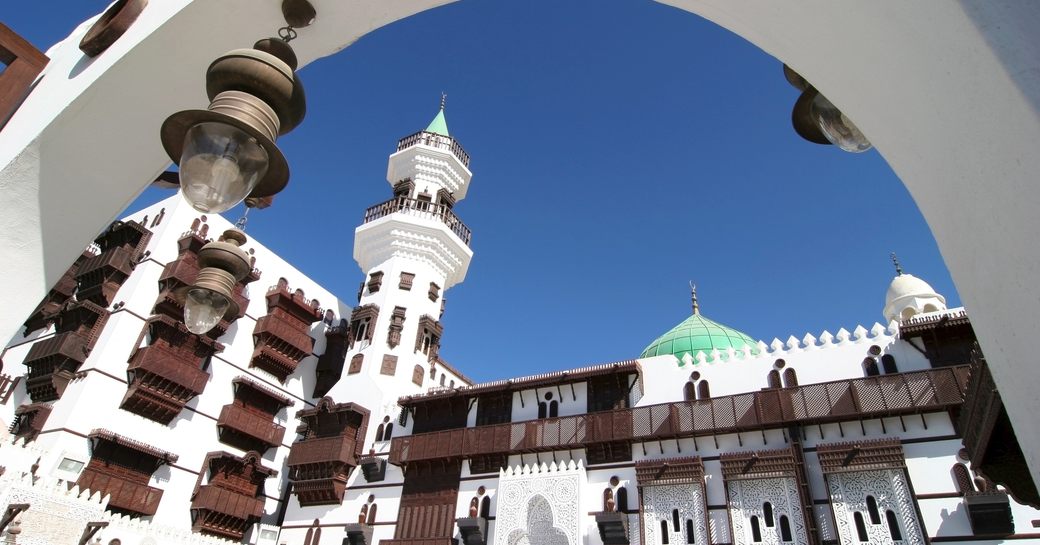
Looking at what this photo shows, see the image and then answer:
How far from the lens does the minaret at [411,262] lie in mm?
24375

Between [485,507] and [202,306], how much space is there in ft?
55.2

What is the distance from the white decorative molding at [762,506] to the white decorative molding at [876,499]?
876 mm

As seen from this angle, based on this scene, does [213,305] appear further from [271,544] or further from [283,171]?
[271,544]

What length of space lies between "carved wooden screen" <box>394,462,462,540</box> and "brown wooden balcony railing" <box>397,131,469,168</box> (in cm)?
1522

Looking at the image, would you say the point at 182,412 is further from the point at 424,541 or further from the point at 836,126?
the point at 836,126

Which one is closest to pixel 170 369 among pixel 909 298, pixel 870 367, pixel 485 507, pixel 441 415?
pixel 441 415

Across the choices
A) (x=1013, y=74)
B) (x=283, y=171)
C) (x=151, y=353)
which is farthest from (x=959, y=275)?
(x=151, y=353)

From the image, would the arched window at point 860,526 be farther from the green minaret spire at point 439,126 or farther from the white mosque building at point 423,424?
the green minaret spire at point 439,126

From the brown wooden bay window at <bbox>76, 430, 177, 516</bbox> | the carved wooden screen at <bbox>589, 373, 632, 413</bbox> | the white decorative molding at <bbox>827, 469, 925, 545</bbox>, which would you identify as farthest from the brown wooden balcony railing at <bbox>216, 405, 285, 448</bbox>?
the white decorative molding at <bbox>827, 469, 925, 545</bbox>

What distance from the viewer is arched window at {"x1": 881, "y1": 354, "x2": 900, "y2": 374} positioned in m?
16.2

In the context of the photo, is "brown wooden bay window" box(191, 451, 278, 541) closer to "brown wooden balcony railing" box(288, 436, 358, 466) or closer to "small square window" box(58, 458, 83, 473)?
"brown wooden balcony railing" box(288, 436, 358, 466)

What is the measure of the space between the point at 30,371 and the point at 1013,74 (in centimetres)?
2732

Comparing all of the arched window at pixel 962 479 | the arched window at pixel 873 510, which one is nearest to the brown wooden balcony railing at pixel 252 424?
the arched window at pixel 873 510

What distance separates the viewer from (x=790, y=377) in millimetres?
17281
